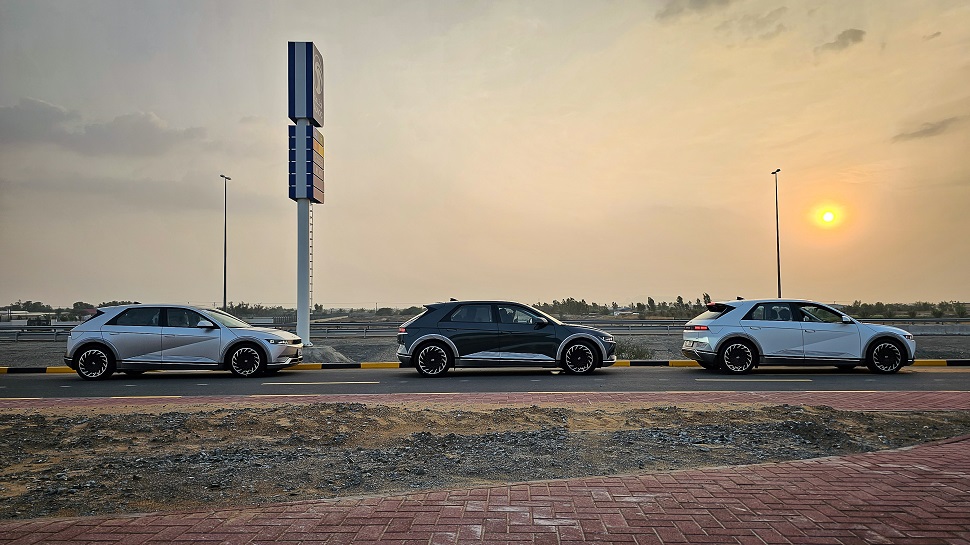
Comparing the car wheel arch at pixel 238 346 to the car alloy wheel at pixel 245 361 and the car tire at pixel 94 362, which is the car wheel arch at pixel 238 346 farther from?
the car tire at pixel 94 362

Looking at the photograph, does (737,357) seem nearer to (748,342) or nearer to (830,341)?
(748,342)

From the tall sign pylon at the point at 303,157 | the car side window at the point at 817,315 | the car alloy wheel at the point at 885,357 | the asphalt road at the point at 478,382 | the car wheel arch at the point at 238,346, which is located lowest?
the asphalt road at the point at 478,382

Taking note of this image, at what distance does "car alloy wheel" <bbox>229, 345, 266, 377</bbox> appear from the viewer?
1538 cm

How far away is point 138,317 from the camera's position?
1543cm

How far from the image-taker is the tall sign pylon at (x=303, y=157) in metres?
21.3

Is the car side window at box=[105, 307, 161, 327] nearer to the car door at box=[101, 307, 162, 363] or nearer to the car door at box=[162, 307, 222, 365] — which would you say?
the car door at box=[101, 307, 162, 363]

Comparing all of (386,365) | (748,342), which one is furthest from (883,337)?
(386,365)

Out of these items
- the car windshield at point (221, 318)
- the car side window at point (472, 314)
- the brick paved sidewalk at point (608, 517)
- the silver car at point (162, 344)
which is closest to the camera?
the brick paved sidewalk at point (608, 517)

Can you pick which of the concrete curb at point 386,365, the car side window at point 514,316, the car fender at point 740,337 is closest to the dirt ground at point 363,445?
the car side window at point 514,316

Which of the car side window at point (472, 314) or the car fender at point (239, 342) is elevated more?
the car side window at point (472, 314)

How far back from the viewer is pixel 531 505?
5.03 meters

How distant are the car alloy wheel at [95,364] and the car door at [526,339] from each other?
844 cm

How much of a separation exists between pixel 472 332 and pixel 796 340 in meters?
7.06

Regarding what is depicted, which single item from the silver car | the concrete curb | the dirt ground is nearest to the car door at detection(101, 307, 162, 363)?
the silver car
